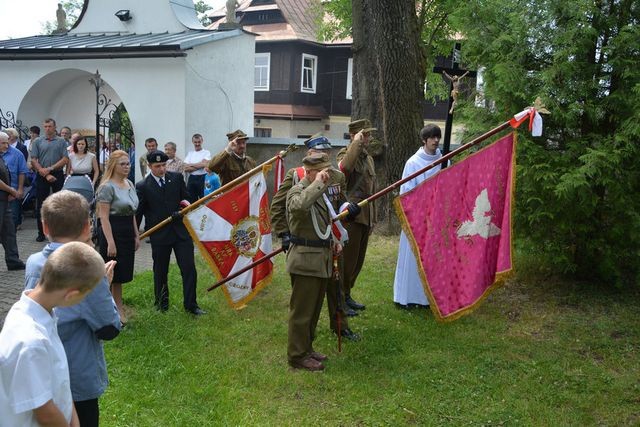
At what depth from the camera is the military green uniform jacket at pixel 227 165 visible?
7.61 meters

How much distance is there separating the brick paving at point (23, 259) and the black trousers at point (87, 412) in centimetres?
369

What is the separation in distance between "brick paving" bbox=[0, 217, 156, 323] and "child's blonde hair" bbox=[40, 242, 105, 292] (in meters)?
4.50

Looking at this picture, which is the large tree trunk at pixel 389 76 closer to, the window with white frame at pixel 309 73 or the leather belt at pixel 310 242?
the leather belt at pixel 310 242

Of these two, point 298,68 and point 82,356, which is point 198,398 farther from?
point 298,68

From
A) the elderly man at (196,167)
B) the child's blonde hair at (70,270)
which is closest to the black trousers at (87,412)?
the child's blonde hair at (70,270)

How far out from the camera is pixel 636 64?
6.29 m

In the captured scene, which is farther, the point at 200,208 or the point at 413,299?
the point at 413,299

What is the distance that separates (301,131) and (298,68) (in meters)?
3.27

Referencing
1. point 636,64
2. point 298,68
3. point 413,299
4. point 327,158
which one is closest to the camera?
point 327,158

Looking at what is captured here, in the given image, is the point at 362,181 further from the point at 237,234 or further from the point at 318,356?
the point at 318,356

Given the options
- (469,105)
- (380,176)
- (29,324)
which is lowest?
(380,176)

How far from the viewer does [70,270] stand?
2.41 m

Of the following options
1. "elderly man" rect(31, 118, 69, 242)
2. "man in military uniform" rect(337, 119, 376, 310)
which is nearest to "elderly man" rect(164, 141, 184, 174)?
"elderly man" rect(31, 118, 69, 242)

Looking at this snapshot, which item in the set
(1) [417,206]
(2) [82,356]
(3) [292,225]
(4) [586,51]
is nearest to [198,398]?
(3) [292,225]
